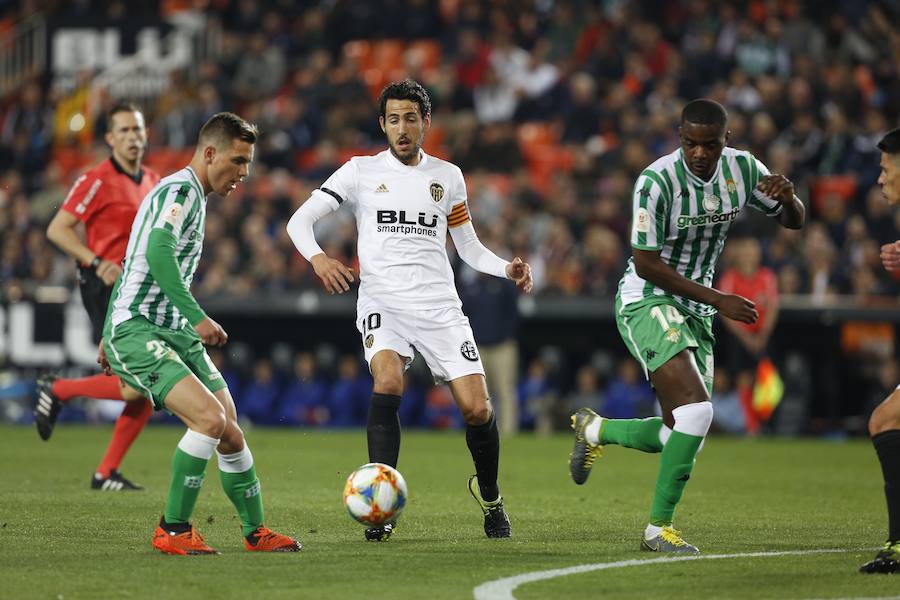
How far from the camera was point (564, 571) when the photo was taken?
6410 mm

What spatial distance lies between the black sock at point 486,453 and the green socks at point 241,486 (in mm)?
1307

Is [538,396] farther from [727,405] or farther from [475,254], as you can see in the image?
[475,254]

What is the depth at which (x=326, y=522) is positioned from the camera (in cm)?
845

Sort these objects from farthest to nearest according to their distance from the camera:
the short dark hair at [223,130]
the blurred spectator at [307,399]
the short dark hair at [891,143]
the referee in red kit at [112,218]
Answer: the blurred spectator at [307,399], the referee in red kit at [112,218], the short dark hair at [223,130], the short dark hair at [891,143]

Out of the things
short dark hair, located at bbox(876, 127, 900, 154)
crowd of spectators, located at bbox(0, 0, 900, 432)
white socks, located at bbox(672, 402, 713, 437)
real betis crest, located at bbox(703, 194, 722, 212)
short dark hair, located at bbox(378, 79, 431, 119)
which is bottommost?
white socks, located at bbox(672, 402, 713, 437)

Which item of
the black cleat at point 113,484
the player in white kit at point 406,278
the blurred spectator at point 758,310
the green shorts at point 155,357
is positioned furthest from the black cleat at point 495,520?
the blurred spectator at point 758,310

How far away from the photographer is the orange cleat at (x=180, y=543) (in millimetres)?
6898

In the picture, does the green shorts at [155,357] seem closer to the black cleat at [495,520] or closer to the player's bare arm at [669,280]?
the black cleat at [495,520]

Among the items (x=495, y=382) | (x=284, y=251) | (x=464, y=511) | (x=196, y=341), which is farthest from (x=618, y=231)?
(x=196, y=341)

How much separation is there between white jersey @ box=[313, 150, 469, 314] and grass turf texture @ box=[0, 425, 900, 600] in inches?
52.9

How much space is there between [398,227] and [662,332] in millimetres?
1585

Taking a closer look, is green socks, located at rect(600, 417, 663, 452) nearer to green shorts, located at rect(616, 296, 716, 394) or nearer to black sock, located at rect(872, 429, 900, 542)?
green shorts, located at rect(616, 296, 716, 394)

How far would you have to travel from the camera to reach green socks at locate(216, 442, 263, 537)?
7.20 meters

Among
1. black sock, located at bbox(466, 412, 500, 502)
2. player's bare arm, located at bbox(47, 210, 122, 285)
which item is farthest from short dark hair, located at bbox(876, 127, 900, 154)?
player's bare arm, located at bbox(47, 210, 122, 285)
